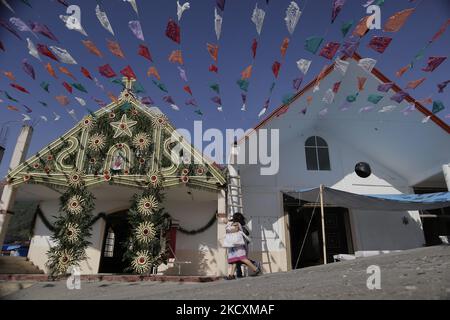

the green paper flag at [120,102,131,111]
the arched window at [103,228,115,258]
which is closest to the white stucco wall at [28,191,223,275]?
the arched window at [103,228,115,258]

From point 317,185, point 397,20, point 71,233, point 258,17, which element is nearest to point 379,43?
point 397,20

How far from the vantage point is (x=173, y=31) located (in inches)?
263

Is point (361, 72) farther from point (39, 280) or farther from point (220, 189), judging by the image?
point (39, 280)

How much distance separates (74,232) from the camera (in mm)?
8602

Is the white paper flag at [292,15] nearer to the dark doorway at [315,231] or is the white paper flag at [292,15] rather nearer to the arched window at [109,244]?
the dark doorway at [315,231]

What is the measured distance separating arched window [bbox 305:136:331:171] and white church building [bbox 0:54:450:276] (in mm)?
45

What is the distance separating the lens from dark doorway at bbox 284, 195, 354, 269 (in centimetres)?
1195

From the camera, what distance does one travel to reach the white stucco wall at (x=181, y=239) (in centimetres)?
1095

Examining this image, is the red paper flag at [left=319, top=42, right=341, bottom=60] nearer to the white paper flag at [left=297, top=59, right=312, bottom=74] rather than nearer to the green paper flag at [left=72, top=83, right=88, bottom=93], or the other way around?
the white paper flag at [left=297, top=59, right=312, bottom=74]

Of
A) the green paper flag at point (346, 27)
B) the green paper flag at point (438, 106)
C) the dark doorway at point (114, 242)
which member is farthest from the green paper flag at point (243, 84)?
the dark doorway at point (114, 242)

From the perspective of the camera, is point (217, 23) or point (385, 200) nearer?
point (217, 23)

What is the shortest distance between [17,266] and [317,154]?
41.8 feet

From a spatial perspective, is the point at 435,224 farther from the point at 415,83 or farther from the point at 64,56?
the point at 64,56

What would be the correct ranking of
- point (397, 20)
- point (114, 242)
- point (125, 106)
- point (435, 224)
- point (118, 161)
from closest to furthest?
point (397, 20) < point (118, 161) < point (125, 106) < point (435, 224) < point (114, 242)
